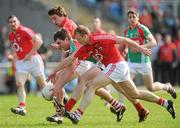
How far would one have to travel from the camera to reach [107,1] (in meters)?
31.7

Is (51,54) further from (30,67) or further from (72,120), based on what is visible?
(72,120)

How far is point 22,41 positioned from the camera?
57.8ft

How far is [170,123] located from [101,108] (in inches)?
190

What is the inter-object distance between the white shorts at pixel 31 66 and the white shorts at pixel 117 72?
3.88m

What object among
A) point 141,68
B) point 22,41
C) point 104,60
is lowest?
point 141,68

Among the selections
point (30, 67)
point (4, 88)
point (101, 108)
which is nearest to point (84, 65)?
point (30, 67)

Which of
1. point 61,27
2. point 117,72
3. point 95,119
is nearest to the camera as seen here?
point 117,72

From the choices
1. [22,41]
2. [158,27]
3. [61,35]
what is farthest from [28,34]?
[158,27]

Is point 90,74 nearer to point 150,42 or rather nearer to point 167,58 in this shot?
point 150,42

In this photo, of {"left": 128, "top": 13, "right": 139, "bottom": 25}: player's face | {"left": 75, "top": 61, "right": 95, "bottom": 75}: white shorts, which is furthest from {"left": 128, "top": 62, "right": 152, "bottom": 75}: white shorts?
{"left": 75, "top": 61, "right": 95, "bottom": 75}: white shorts

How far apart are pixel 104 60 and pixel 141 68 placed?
357 centimetres

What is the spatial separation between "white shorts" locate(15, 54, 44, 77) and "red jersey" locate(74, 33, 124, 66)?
360cm

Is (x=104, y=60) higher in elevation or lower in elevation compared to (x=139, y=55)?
higher

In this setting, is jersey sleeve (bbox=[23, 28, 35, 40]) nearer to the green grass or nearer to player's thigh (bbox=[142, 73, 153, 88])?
the green grass
